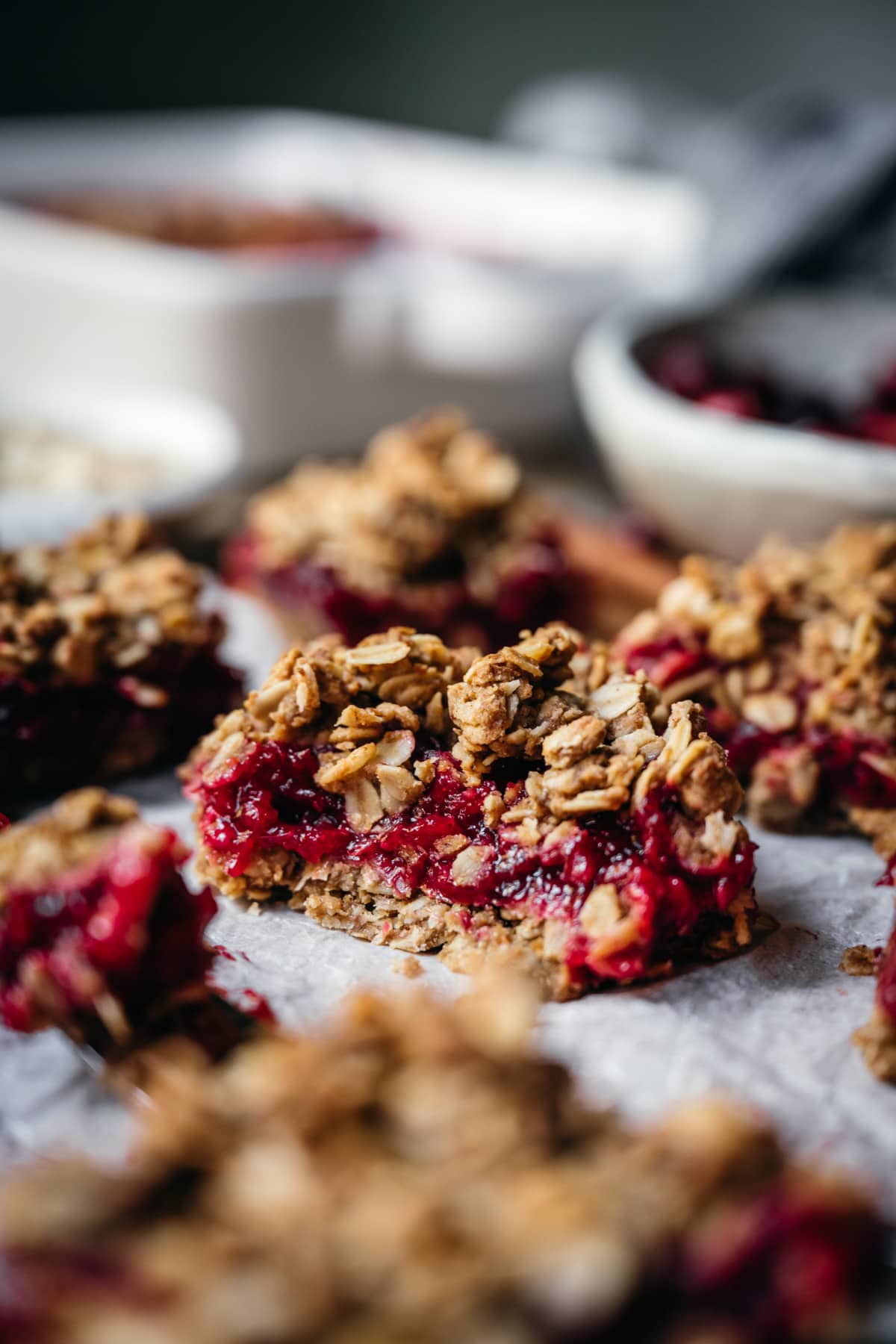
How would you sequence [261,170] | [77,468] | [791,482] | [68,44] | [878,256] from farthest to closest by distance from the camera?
[68,44]
[261,170]
[878,256]
[77,468]
[791,482]

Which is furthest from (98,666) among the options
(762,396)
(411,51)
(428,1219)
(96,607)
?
(411,51)

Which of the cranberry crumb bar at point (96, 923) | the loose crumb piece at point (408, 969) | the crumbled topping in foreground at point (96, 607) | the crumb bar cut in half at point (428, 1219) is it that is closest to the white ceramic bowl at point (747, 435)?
the crumbled topping in foreground at point (96, 607)

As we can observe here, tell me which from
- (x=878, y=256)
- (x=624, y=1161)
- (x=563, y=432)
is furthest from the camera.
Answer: (x=563, y=432)

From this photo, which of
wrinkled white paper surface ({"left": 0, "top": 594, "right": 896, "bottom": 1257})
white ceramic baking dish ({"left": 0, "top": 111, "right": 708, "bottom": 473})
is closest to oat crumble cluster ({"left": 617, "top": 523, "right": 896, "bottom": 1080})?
wrinkled white paper surface ({"left": 0, "top": 594, "right": 896, "bottom": 1257})

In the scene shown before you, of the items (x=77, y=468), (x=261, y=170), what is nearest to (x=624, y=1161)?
(x=77, y=468)

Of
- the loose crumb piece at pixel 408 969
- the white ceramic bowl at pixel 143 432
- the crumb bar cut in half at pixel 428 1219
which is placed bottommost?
the loose crumb piece at pixel 408 969

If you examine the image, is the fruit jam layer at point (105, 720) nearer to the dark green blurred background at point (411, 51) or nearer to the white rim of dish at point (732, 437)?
the white rim of dish at point (732, 437)

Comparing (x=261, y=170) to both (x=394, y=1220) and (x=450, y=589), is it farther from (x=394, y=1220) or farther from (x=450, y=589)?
(x=394, y=1220)
